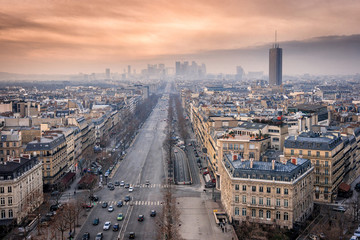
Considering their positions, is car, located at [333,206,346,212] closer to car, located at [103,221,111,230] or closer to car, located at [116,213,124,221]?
car, located at [116,213,124,221]

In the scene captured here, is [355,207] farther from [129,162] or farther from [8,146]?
[8,146]

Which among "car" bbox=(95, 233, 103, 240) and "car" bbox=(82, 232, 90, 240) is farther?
"car" bbox=(82, 232, 90, 240)

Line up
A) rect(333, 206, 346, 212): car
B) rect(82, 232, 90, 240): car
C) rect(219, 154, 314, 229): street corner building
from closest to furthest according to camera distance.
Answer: rect(82, 232, 90, 240): car → rect(219, 154, 314, 229): street corner building → rect(333, 206, 346, 212): car

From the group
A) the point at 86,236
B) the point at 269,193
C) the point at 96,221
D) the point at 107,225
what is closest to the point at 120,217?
the point at 107,225

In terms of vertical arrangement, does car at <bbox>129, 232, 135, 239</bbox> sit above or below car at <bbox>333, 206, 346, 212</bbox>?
below

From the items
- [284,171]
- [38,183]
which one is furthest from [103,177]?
[284,171]

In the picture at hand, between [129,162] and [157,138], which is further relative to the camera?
[157,138]

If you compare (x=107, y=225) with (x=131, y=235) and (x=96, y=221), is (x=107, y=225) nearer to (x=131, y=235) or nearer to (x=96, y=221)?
(x=96, y=221)

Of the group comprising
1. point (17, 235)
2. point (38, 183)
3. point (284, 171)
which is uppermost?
point (284, 171)

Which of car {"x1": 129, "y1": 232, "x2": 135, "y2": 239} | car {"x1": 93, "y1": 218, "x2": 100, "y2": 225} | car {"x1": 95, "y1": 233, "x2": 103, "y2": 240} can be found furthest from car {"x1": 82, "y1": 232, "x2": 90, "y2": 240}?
car {"x1": 129, "y1": 232, "x2": 135, "y2": 239}
